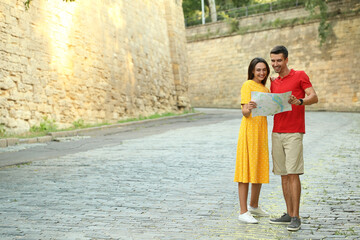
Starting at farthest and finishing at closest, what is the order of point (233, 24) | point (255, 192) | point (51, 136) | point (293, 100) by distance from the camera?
1. point (233, 24)
2. point (51, 136)
3. point (255, 192)
4. point (293, 100)

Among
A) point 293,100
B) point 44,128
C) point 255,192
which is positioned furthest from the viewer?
point 44,128

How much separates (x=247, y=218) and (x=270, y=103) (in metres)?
1.04

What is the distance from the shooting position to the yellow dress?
152 inches

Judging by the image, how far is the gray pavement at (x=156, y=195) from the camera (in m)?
3.58

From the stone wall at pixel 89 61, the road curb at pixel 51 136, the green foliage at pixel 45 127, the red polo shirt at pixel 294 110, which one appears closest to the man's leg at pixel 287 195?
the red polo shirt at pixel 294 110

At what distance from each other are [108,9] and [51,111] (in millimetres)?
5775

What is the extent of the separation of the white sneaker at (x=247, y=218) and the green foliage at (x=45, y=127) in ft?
31.0

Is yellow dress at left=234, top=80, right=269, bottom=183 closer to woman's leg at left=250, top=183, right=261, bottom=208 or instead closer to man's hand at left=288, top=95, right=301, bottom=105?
woman's leg at left=250, top=183, right=261, bottom=208

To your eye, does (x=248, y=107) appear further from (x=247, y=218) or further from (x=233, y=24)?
(x=233, y=24)

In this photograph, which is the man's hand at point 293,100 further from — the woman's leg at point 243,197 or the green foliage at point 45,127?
the green foliage at point 45,127

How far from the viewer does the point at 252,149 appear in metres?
3.85

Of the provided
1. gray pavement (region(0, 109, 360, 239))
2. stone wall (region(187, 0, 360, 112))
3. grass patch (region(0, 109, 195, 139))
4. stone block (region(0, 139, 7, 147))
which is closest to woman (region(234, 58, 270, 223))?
gray pavement (region(0, 109, 360, 239))

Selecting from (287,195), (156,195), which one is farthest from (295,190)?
(156,195)

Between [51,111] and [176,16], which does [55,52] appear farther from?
[176,16]
